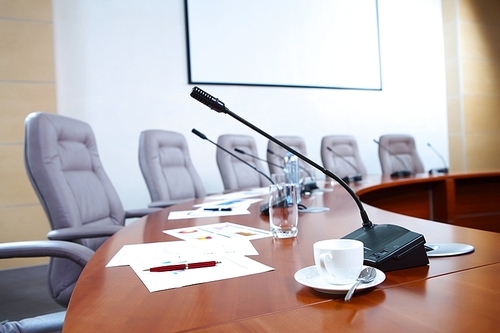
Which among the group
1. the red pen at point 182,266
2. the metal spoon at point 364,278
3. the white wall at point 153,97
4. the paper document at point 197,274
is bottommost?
the paper document at point 197,274

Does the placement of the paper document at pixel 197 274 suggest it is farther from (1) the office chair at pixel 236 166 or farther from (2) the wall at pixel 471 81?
(2) the wall at pixel 471 81

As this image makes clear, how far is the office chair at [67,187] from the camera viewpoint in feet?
4.89

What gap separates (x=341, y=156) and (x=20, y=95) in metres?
3.37

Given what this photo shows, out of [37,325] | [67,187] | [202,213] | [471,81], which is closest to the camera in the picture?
[37,325]

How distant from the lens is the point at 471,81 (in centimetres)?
629

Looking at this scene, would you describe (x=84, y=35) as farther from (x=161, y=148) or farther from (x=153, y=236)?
(x=153, y=236)

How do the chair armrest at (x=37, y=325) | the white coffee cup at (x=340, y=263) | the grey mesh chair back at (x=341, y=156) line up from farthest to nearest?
1. the grey mesh chair back at (x=341, y=156)
2. the chair armrest at (x=37, y=325)
3. the white coffee cup at (x=340, y=263)

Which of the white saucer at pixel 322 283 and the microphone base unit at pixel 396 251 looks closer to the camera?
the white saucer at pixel 322 283

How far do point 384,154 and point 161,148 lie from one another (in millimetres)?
2941

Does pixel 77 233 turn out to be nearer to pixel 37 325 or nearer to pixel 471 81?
pixel 37 325

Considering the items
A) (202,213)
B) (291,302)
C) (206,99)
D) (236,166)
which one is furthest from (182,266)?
(236,166)

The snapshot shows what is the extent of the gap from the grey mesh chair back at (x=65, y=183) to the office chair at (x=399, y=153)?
375 cm

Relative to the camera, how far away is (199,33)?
4.79 m

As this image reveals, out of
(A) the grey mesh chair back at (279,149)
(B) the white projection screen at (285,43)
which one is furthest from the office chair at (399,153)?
(A) the grey mesh chair back at (279,149)
